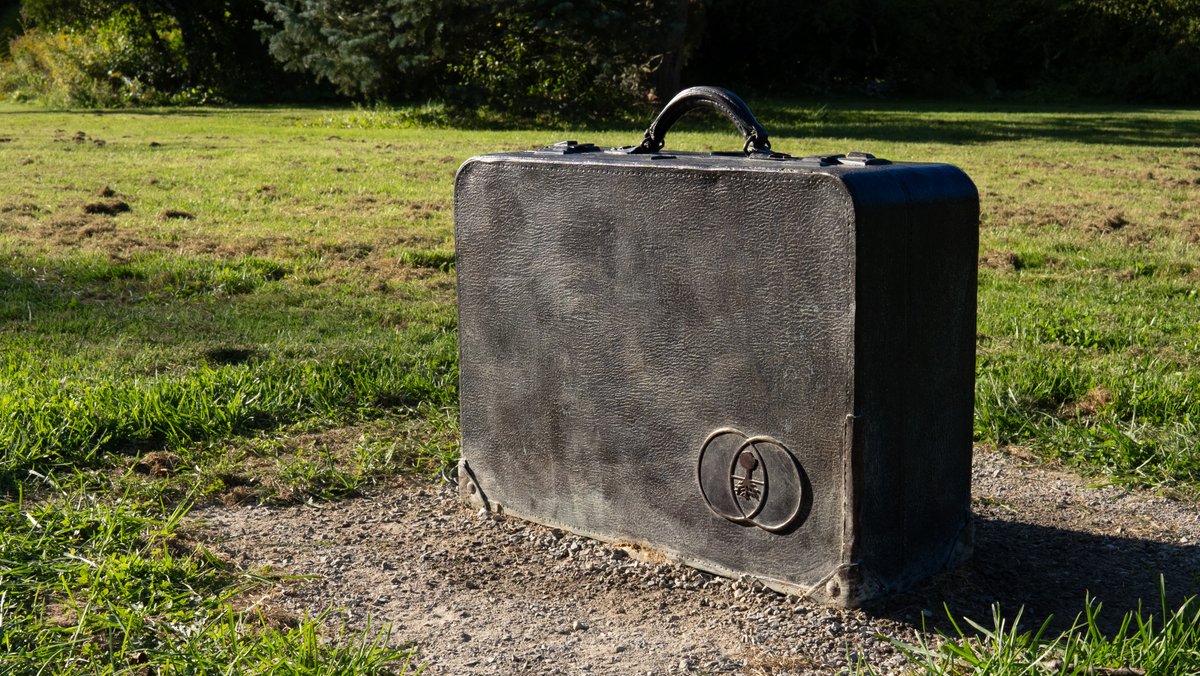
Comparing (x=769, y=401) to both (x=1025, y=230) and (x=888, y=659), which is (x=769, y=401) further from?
(x=1025, y=230)

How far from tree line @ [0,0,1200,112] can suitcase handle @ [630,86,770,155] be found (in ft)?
45.6

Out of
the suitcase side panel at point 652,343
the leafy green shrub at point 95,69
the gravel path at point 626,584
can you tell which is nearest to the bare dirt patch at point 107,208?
the gravel path at point 626,584

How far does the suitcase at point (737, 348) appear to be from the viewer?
265 centimetres

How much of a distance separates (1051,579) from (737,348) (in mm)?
983

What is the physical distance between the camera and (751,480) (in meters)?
2.84

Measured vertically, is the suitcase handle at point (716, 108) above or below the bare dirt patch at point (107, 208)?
above

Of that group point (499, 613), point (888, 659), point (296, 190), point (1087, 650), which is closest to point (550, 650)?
point (499, 613)

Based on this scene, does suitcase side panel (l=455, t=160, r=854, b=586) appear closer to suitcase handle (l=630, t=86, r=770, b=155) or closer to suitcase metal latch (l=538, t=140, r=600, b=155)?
suitcase metal latch (l=538, t=140, r=600, b=155)

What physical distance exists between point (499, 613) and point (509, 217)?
41.3 inches

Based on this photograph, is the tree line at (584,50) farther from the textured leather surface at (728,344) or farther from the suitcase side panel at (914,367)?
the suitcase side panel at (914,367)

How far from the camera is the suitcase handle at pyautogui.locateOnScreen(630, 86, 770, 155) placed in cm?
299

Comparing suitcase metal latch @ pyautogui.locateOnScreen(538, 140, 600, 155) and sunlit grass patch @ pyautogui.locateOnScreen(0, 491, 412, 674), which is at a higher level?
suitcase metal latch @ pyautogui.locateOnScreen(538, 140, 600, 155)

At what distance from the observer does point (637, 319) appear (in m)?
3.00

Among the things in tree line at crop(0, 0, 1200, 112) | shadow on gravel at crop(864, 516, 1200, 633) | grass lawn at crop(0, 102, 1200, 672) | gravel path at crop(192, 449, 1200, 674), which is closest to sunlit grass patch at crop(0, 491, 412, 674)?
grass lawn at crop(0, 102, 1200, 672)
